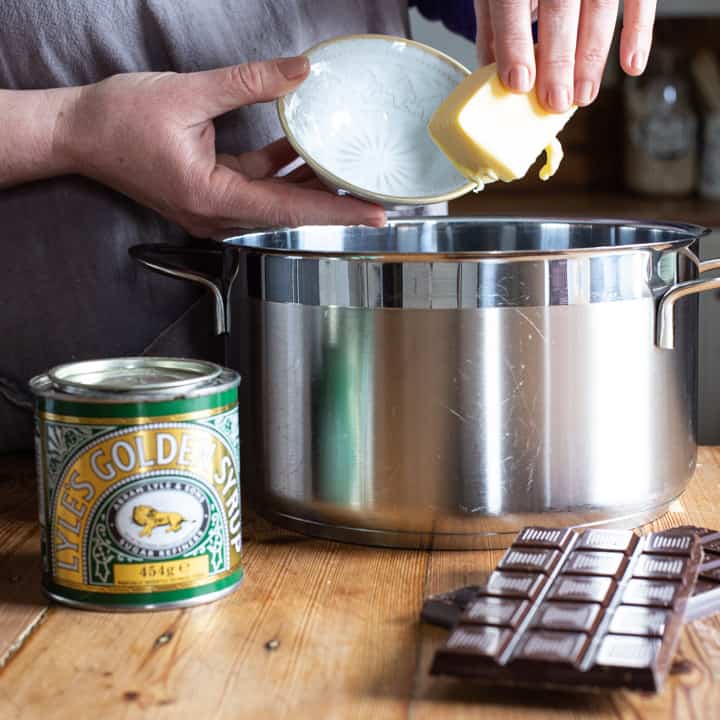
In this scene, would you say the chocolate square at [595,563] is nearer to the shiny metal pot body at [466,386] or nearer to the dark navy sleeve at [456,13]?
the shiny metal pot body at [466,386]

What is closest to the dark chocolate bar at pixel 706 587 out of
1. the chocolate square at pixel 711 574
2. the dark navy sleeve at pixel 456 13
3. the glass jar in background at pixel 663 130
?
the chocolate square at pixel 711 574

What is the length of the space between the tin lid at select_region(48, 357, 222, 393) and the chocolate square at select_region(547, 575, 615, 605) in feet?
0.81

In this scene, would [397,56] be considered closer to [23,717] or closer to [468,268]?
[468,268]

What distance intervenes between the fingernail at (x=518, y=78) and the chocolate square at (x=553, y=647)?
39cm

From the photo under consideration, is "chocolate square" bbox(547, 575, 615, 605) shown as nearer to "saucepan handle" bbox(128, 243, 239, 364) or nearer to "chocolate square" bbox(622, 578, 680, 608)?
"chocolate square" bbox(622, 578, 680, 608)

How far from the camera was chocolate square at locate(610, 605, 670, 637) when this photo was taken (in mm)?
638

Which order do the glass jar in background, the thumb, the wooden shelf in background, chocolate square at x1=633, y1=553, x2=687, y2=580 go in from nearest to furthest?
chocolate square at x1=633, y1=553, x2=687, y2=580 < the thumb < the wooden shelf in background < the glass jar in background

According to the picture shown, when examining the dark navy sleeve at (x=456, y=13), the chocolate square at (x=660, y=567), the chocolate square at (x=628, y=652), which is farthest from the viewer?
the dark navy sleeve at (x=456, y=13)

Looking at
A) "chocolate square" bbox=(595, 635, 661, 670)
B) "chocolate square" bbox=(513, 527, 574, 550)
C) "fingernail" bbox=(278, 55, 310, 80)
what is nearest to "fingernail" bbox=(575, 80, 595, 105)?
"fingernail" bbox=(278, 55, 310, 80)

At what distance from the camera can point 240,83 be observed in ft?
3.08

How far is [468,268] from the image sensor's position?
31.5 inches

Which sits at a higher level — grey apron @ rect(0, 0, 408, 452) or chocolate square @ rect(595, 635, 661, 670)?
grey apron @ rect(0, 0, 408, 452)

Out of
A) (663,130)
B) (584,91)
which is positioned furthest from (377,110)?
(663,130)

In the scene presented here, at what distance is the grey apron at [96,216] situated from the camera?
104 centimetres
